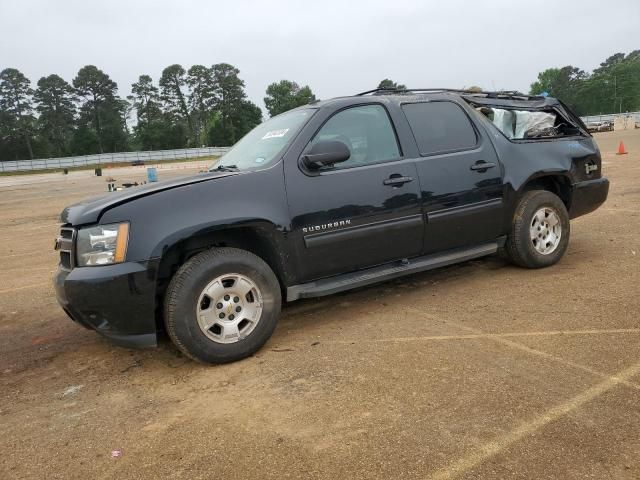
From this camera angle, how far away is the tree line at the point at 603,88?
93375mm

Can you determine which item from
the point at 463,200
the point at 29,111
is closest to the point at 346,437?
the point at 463,200

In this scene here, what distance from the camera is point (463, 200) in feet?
14.3

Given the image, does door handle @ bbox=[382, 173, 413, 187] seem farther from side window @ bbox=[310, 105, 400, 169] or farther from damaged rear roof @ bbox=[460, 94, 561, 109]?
damaged rear roof @ bbox=[460, 94, 561, 109]

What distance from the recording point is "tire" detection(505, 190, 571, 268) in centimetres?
479

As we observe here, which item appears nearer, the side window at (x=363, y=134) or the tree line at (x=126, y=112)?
the side window at (x=363, y=134)

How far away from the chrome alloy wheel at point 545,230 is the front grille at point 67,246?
13.0 feet

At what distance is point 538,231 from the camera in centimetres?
492

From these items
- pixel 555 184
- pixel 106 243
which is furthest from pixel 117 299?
pixel 555 184

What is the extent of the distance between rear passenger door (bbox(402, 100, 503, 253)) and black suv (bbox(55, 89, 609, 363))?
0.01 m

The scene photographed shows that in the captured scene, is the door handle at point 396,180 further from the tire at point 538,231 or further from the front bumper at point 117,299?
the front bumper at point 117,299

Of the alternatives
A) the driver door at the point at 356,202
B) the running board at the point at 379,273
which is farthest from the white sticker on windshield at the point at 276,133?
the running board at the point at 379,273

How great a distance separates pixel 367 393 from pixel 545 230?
10.1 feet

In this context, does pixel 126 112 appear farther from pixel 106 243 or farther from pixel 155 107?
pixel 106 243

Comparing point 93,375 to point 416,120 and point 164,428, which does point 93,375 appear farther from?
point 416,120
